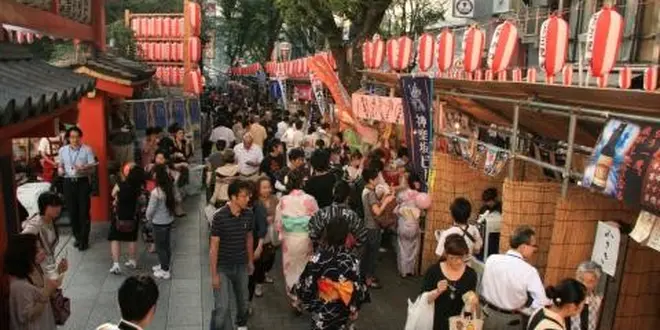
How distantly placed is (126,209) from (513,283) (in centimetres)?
628

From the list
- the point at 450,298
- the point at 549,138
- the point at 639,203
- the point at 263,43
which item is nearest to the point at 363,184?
the point at 549,138

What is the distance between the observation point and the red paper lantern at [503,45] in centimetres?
1019

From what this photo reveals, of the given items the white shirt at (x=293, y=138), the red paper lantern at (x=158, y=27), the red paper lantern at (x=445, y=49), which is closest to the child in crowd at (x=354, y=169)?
the red paper lantern at (x=445, y=49)

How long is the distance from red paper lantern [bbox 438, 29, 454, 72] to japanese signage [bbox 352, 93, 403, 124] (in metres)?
A: 1.48

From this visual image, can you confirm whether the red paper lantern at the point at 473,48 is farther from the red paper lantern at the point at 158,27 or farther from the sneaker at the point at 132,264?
the red paper lantern at the point at 158,27

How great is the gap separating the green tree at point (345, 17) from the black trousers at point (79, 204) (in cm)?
1003

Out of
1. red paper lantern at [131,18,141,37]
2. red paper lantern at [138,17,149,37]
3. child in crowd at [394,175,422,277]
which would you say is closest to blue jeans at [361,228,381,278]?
child in crowd at [394,175,422,277]

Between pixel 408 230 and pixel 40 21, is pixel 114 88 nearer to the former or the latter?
pixel 40 21

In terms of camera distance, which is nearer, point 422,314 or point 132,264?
point 422,314

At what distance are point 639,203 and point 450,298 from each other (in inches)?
69.6

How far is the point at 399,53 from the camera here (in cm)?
1552

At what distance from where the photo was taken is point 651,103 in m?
5.35

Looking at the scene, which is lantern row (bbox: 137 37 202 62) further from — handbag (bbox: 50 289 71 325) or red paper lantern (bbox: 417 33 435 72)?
handbag (bbox: 50 289 71 325)

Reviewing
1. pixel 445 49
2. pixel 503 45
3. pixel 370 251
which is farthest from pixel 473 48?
pixel 370 251
